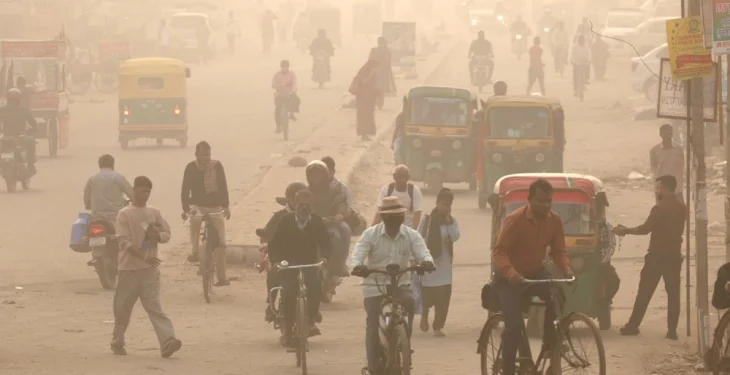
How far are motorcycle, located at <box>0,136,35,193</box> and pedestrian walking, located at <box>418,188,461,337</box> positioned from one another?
1379 centimetres

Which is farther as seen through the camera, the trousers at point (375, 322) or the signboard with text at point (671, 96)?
the signboard with text at point (671, 96)

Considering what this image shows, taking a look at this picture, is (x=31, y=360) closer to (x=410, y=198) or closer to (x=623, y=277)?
(x=410, y=198)

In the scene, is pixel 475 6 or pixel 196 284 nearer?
pixel 196 284

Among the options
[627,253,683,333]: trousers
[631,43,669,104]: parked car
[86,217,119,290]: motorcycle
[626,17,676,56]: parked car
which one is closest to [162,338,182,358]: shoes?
[86,217,119,290]: motorcycle

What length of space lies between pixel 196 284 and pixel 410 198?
3.73 metres

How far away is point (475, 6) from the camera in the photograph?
90188mm

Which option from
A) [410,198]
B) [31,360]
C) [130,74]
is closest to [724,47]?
[410,198]

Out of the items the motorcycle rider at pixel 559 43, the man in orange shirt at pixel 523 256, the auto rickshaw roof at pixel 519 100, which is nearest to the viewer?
the man in orange shirt at pixel 523 256

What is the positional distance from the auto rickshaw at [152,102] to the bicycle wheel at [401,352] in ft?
80.5

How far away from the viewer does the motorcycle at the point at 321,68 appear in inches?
1997

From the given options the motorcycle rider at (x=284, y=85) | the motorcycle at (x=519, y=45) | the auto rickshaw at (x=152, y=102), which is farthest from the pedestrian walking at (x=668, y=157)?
the motorcycle at (x=519, y=45)

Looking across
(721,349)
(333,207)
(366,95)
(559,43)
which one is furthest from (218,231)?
(559,43)

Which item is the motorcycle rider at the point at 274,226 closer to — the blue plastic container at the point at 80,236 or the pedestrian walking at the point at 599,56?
the blue plastic container at the point at 80,236

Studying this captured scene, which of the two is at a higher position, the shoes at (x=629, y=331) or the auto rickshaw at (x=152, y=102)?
the auto rickshaw at (x=152, y=102)
